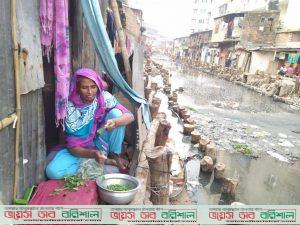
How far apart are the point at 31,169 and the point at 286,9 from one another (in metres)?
40.9

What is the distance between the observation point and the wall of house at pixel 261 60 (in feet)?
92.6

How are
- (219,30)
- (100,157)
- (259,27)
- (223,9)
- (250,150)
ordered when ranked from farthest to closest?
(223,9)
(219,30)
(259,27)
(250,150)
(100,157)

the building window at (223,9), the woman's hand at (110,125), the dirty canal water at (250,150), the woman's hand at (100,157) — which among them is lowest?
the dirty canal water at (250,150)

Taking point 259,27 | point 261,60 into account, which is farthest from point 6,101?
point 259,27

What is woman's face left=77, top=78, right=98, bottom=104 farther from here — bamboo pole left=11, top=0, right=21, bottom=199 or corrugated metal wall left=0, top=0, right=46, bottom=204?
bamboo pole left=11, top=0, right=21, bottom=199

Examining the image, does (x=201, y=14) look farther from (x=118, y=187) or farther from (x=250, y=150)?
(x=118, y=187)

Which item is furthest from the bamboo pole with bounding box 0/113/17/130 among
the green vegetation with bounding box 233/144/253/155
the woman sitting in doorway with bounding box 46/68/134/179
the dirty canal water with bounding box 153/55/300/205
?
the green vegetation with bounding box 233/144/253/155

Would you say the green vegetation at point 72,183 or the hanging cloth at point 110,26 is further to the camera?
the hanging cloth at point 110,26

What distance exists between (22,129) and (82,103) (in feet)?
3.23

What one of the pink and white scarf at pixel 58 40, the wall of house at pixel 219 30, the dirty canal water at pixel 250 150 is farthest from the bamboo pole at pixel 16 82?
the wall of house at pixel 219 30

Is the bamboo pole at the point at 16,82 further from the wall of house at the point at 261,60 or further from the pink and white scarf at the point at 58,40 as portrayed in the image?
the wall of house at the point at 261,60

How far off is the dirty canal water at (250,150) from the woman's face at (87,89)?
11.1ft

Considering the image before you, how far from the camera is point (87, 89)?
3822mm

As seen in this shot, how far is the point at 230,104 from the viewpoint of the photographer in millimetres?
15773
